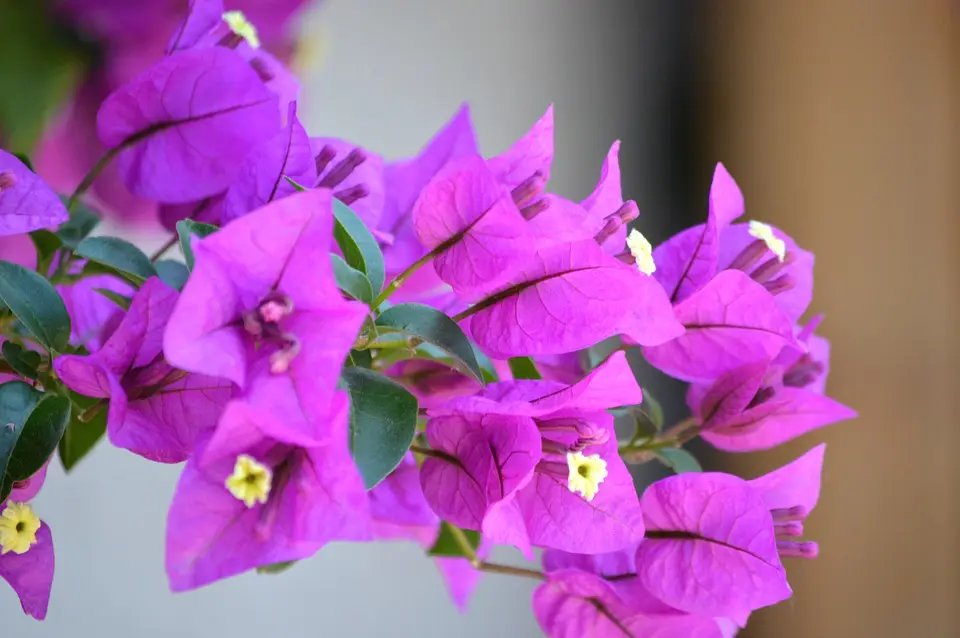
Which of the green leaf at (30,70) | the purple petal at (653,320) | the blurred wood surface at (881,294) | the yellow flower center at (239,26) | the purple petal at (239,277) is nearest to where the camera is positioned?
the purple petal at (239,277)

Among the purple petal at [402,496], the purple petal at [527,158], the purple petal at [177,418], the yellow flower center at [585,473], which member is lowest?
the purple petal at [402,496]

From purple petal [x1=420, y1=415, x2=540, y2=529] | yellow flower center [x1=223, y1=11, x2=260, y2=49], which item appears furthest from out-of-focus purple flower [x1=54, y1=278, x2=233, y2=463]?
yellow flower center [x1=223, y1=11, x2=260, y2=49]

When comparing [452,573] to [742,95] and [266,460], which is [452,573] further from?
[742,95]

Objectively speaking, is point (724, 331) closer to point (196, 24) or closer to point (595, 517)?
point (595, 517)

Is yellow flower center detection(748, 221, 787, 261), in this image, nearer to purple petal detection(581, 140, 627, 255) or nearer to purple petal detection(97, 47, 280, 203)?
purple petal detection(581, 140, 627, 255)

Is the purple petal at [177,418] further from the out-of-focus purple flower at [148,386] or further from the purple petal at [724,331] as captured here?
the purple petal at [724,331]

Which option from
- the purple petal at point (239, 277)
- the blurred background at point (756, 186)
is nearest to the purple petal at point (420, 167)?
the purple petal at point (239, 277)
